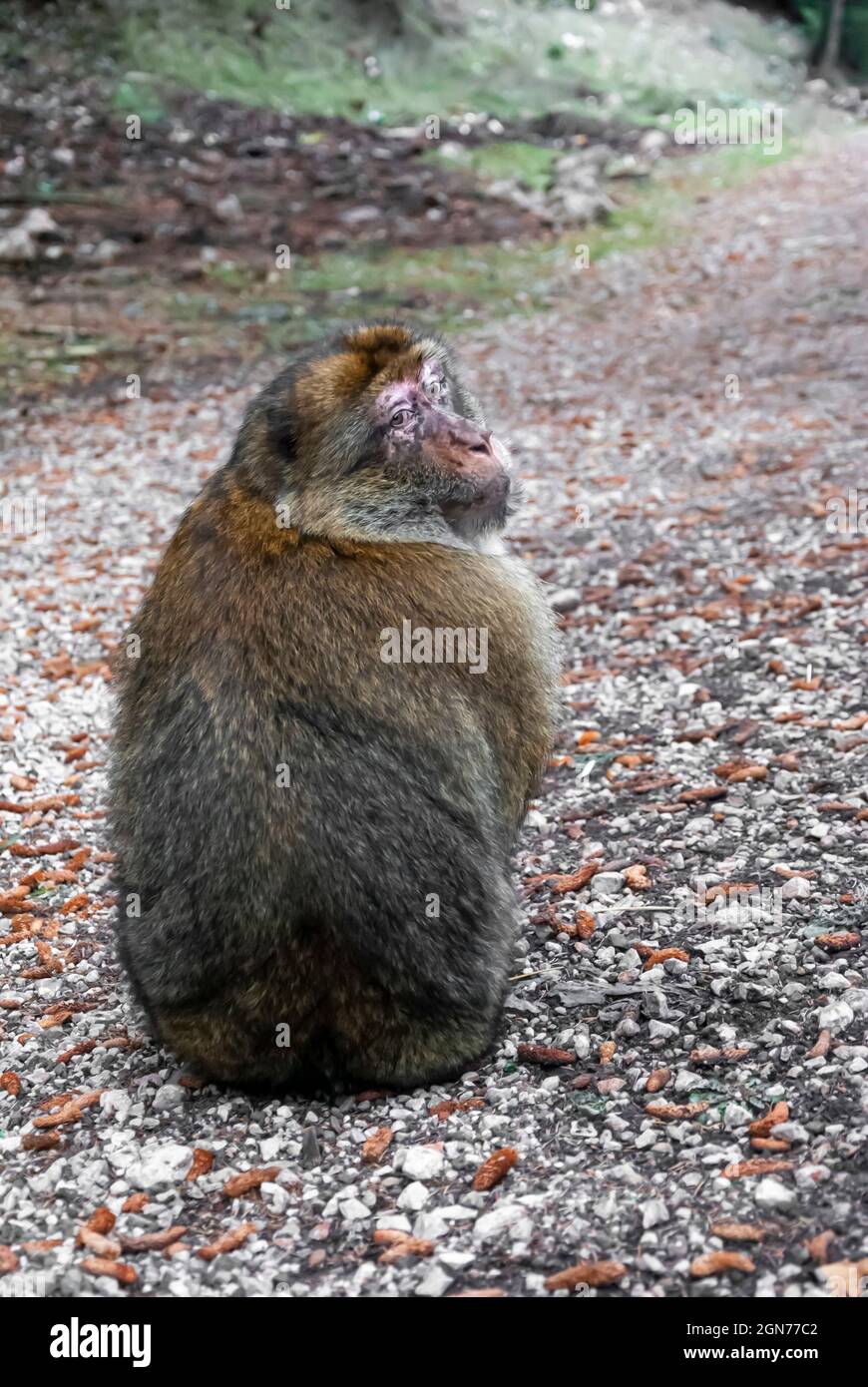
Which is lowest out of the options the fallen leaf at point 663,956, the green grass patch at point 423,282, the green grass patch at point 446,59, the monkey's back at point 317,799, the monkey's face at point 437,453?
the fallen leaf at point 663,956

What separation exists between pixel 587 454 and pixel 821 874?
19.5 ft

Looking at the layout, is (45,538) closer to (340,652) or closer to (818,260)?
(340,652)

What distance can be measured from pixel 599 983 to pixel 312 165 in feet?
47.8

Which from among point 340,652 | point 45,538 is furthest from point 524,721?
point 45,538

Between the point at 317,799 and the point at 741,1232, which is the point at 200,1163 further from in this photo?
the point at 741,1232

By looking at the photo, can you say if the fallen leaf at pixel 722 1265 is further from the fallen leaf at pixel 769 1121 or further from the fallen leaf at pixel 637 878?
the fallen leaf at pixel 637 878

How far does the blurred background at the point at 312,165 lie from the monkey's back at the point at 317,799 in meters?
9.49

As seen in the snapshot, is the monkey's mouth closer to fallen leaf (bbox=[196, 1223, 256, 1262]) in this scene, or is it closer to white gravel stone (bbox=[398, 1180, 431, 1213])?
white gravel stone (bbox=[398, 1180, 431, 1213])

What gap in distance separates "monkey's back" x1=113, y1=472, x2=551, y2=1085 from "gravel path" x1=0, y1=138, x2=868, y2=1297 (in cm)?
32

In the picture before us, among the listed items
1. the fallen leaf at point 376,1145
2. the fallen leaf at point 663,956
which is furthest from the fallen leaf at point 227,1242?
the fallen leaf at point 663,956

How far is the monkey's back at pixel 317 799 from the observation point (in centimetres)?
351

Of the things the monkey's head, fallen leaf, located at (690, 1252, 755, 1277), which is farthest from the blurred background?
fallen leaf, located at (690, 1252, 755, 1277)

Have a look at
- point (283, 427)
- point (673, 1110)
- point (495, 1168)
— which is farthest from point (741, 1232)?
point (283, 427)

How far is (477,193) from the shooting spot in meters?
16.7
